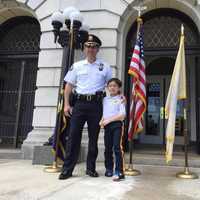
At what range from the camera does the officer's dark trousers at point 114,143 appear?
4.65m

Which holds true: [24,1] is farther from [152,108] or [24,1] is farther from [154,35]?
[152,108]

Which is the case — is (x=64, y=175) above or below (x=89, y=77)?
below

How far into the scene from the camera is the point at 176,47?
27.5 feet

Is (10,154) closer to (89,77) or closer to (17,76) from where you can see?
(17,76)

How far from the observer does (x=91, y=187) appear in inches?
159

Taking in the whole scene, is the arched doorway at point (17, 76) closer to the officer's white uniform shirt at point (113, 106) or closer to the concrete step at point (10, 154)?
the concrete step at point (10, 154)

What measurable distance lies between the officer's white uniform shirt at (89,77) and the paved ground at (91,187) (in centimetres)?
149

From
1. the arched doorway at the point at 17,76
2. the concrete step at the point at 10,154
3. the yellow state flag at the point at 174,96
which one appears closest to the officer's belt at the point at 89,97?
the yellow state flag at the point at 174,96

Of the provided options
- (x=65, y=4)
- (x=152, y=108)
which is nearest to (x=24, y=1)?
(x=65, y=4)

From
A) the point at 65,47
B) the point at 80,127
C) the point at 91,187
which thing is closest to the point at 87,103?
the point at 80,127

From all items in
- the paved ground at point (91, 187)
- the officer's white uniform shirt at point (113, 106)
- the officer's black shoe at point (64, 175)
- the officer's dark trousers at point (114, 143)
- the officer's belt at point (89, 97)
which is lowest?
the paved ground at point (91, 187)

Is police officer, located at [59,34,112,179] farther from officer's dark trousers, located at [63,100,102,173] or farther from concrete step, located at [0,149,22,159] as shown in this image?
concrete step, located at [0,149,22,159]

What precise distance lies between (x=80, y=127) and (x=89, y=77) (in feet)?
2.82

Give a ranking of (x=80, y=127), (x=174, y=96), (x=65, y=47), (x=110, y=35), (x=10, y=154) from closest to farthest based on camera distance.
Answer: (x=80, y=127) < (x=174, y=96) < (x=65, y=47) < (x=10, y=154) < (x=110, y=35)
